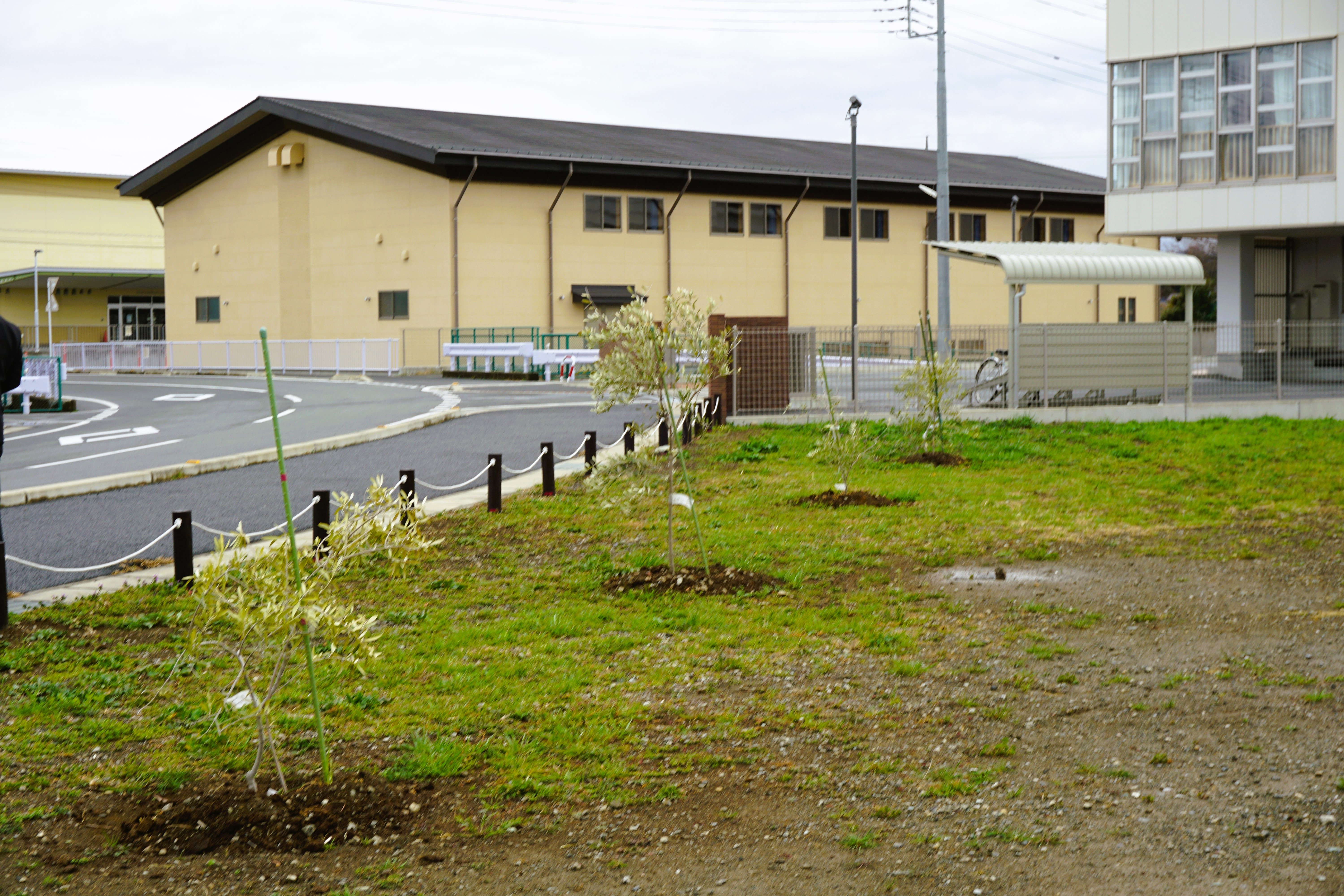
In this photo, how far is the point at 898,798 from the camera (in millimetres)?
5184

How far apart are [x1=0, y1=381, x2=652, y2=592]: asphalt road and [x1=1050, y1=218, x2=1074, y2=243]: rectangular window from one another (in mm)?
32963

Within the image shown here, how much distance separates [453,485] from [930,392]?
6299 mm

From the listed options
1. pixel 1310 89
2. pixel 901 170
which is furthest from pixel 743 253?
pixel 1310 89

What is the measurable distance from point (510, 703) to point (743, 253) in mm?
39298

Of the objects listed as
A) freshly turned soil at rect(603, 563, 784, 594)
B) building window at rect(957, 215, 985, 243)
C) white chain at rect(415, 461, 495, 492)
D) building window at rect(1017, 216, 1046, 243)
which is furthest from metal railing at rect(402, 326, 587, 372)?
freshly turned soil at rect(603, 563, 784, 594)

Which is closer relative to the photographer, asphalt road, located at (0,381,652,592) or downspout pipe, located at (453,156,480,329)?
asphalt road, located at (0,381,652,592)

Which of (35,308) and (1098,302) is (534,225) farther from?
(35,308)

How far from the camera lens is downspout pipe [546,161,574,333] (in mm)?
41094

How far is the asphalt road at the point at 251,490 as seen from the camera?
10.8 meters

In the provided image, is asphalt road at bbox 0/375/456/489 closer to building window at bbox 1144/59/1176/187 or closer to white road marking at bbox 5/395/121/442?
white road marking at bbox 5/395/121/442

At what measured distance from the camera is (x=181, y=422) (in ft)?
76.3

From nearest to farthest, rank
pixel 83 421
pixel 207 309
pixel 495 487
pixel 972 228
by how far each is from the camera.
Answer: pixel 495 487, pixel 83 421, pixel 207 309, pixel 972 228

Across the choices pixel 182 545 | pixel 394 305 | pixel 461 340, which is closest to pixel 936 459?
pixel 182 545

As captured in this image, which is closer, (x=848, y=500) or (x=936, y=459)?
(x=848, y=500)
